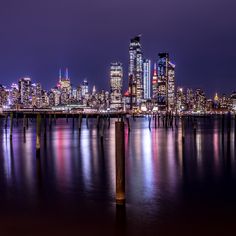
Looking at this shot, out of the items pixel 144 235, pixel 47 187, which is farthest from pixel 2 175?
pixel 144 235

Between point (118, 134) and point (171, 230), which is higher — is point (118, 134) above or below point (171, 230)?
above

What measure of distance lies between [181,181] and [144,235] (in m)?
6.35

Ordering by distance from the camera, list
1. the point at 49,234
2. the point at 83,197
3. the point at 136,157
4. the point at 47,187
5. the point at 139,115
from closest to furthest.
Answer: the point at 49,234, the point at 83,197, the point at 47,187, the point at 136,157, the point at 139,115

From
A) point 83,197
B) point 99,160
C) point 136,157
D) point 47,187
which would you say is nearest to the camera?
point 83,197

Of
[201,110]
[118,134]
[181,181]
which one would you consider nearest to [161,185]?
[181,181]

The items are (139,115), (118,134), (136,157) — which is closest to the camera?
(118,134)

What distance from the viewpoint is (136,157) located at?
22.2 metres

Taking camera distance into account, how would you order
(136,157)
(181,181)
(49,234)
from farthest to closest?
(136,157)
(181,181)
(49,234)

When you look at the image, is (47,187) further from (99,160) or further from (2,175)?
(99,160)

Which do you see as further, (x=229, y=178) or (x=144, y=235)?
(x=229, y=178)

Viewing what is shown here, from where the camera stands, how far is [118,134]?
9.73m

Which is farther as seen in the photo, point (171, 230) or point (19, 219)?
point (19, 219)

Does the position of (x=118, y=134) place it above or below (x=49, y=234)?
above

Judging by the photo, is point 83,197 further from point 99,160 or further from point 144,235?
point 99,160
